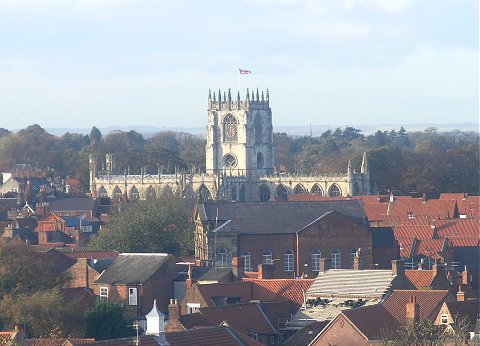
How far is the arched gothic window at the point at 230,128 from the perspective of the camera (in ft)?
520

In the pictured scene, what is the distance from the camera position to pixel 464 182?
145125 millimetres

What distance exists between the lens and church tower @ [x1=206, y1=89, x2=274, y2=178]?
15688 centimetres

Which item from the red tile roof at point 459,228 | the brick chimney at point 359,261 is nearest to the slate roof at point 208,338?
the brick chimney at point 359,261

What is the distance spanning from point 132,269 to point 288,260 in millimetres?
10951

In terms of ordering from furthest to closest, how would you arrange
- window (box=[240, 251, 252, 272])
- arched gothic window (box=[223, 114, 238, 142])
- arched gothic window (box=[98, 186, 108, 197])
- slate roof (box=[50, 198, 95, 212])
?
arched gothic window (box=[223, 114, 238, 142]), arched gothic window (box=[98, 186, 108, 197]), slate roof (box=[50, 198, 95, 212]), window (box=[240, 251, 252, 272])

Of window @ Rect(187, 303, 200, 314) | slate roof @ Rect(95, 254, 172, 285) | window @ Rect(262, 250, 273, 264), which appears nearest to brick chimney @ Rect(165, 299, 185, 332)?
window @ Rect(187, 303, 200, 314)

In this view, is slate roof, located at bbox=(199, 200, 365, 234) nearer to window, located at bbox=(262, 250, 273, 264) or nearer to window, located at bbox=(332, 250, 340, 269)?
window, located at bbox=(262, 250, 273, 264)

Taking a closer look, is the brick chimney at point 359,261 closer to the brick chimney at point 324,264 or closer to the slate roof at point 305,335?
the brick chimney at point 324,264

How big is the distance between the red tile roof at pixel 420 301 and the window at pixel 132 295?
10.5 meters

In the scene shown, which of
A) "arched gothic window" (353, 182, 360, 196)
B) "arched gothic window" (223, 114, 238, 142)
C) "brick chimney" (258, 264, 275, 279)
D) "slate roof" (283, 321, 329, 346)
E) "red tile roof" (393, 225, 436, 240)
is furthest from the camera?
"arched gothic window" (223, 114, 238, 142)

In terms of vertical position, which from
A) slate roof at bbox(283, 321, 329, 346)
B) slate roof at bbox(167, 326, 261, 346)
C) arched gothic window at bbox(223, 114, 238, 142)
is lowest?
slate roof at bbox(283, 321, 329, 346)

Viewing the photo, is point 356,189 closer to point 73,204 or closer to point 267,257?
point 73,204

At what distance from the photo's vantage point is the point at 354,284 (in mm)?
53812

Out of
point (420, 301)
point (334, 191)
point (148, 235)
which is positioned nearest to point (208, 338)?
point (420, 301)
